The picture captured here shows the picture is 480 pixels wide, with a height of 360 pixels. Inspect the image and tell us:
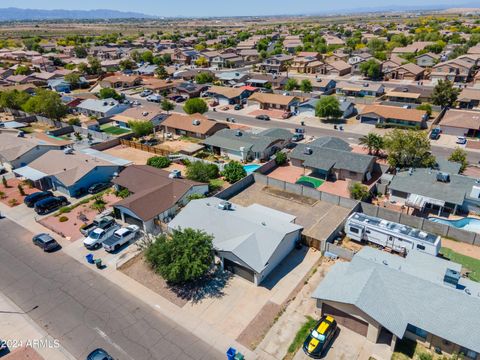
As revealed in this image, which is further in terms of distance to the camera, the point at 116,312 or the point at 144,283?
the point at 144,283

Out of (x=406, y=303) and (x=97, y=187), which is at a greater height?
(x=406, y=303)

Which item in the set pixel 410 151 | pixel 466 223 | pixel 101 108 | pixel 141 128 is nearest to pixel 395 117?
pixel 410 151

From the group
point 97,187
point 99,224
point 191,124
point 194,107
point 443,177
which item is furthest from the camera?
point 194,107

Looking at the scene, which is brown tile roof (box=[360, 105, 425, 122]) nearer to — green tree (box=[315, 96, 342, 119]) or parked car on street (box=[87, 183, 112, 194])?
green tree (box=[315, 96, 342, 119])

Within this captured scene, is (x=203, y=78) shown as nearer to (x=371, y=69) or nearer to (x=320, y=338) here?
(x=371, y=69)

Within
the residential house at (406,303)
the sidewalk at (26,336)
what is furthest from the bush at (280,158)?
the sidewalk at (26,336)

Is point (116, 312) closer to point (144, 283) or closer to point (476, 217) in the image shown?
point (144, 283)

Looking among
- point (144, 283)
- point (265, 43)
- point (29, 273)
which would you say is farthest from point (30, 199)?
point (265, 43)
